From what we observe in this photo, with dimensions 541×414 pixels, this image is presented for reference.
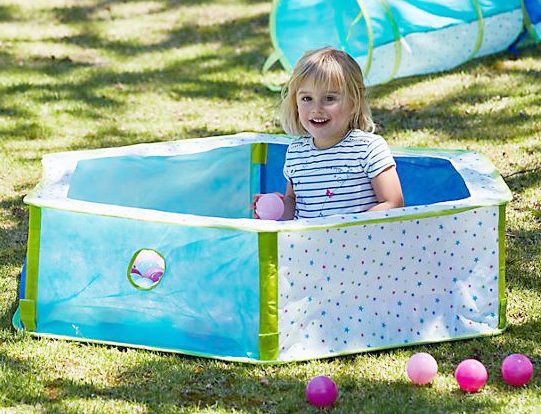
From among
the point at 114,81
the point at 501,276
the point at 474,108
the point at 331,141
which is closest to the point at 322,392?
the point at 501,276

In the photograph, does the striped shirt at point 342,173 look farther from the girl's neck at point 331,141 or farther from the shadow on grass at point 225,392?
the shadow on grass at point 225,392

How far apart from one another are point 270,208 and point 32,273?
2.57ft

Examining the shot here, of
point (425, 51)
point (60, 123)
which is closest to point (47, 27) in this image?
point (60, 123)

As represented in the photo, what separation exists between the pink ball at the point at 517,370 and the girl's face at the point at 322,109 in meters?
0.94

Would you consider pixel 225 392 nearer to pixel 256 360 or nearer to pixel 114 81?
pixel 256 360

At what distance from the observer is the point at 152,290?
10.1 feet

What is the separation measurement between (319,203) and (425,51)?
2.45 m

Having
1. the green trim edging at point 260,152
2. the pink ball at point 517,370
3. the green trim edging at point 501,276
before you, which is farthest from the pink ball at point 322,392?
the green trim edging at point 260,152

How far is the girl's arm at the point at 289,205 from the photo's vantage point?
140 inches

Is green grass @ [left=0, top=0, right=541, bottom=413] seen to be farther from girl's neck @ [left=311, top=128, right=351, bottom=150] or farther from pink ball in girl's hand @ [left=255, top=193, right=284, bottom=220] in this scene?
girl's neck @ [left=311, top=128, right=351, bottom=150]

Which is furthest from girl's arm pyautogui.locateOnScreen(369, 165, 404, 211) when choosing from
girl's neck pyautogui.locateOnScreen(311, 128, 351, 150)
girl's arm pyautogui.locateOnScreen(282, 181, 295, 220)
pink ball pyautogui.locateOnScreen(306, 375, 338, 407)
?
pink ball pyautogui.locateOnScreen(306, 375, 338, 407)

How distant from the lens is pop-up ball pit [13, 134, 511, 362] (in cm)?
298

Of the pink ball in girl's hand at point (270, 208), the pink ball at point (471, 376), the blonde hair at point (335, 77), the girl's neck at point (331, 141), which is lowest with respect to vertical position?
the pink ball at point (471, 376)

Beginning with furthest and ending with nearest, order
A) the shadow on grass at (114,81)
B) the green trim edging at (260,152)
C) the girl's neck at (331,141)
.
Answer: the shadow on grass at (114,81) → the green trim edging at (260,152) → the girl's neck at (331,141)
